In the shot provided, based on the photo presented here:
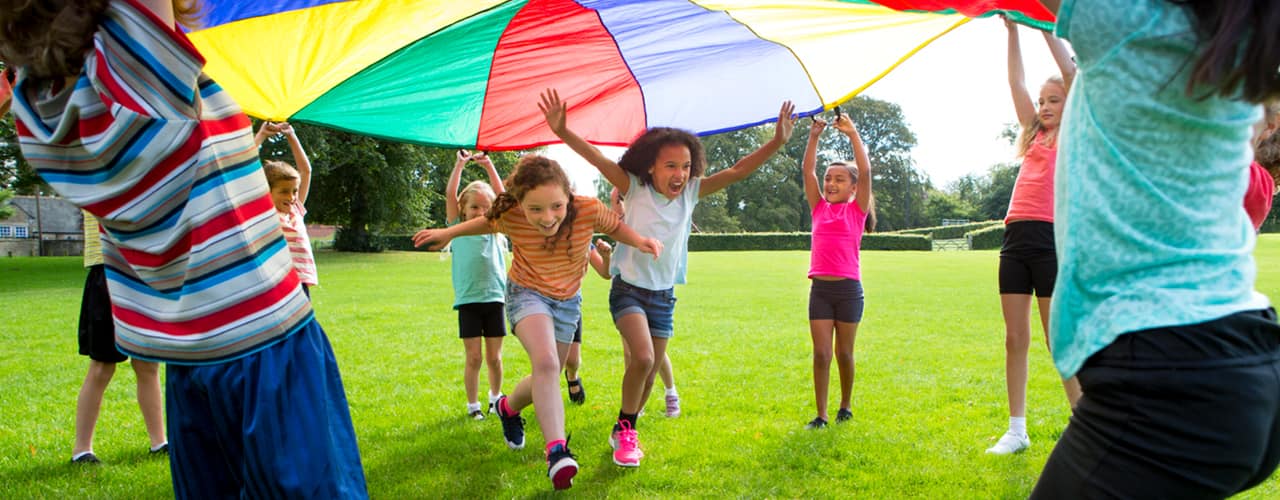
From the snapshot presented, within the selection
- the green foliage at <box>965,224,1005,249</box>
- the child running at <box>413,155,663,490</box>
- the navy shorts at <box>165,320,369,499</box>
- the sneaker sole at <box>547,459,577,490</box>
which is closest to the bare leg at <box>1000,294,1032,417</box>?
the child running at <box>413,155,663,490</box>

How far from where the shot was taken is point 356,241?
34.6 meters

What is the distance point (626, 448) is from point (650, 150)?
1.64m

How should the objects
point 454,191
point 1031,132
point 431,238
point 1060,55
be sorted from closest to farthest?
point 1060,55 → point 431,238 → point 1031,132 → point 454,191

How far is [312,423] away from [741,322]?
9.27 meters

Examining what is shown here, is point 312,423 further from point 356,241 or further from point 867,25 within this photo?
point 356,241

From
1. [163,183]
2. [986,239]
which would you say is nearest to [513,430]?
[163,183]

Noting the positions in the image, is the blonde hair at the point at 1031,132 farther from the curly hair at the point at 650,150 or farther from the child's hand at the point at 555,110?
the child's hand at the point at 555,110

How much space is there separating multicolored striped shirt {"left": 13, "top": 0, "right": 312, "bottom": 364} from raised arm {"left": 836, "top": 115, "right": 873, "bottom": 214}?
3686 mm

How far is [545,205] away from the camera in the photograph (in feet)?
13.5

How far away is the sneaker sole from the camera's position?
363 centimetres

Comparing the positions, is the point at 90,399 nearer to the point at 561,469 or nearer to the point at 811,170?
the point at 561,469

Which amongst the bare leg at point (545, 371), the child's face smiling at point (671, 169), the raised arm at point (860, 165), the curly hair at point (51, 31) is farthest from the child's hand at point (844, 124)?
the curly hair at point (51, 31)

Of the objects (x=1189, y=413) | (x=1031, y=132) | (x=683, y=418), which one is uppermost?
(x=1031, y=132)

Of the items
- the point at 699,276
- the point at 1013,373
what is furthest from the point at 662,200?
the point at 699,276
